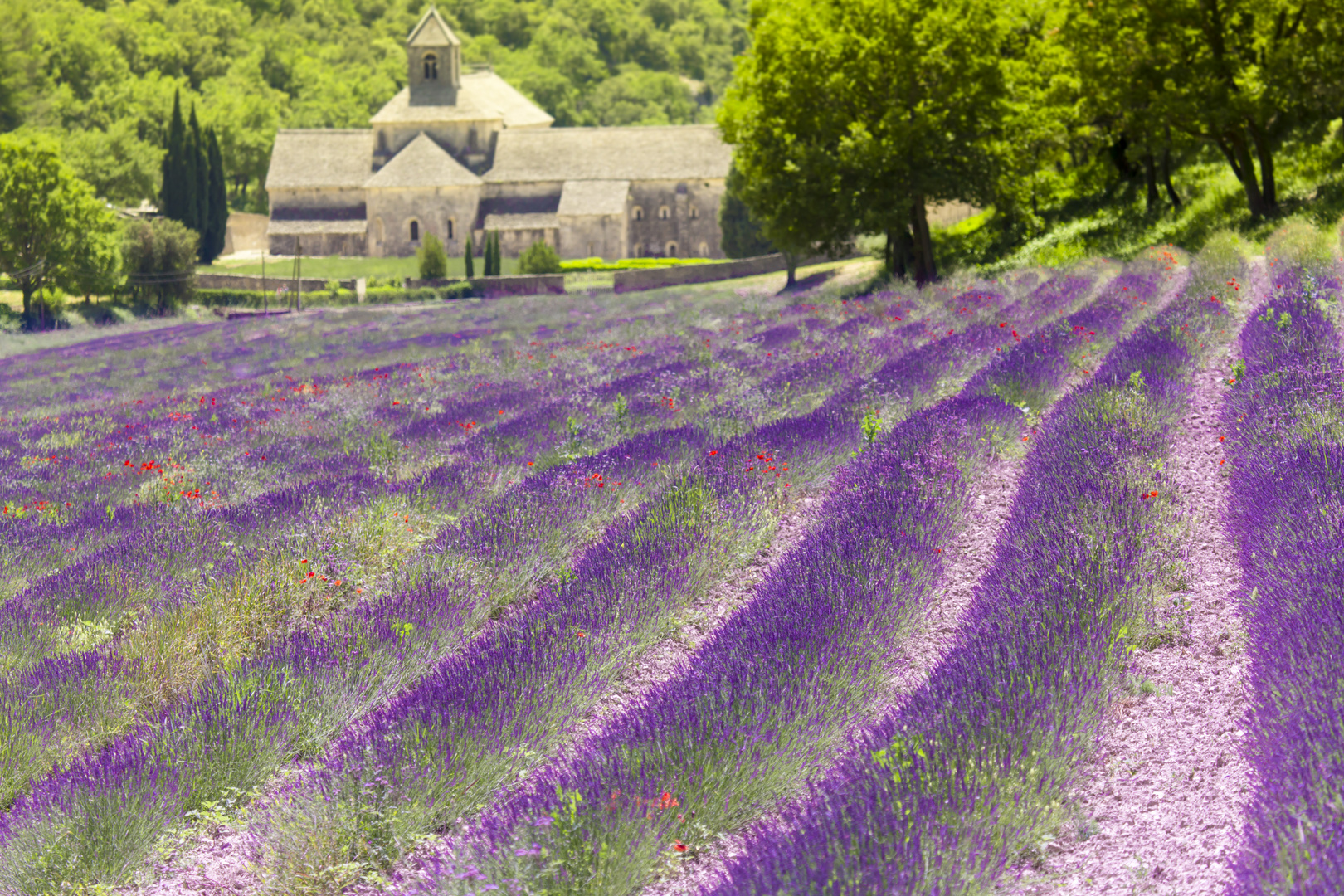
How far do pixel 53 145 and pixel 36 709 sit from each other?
5177cm

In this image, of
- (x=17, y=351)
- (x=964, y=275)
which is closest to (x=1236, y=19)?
(x=964, y=275)

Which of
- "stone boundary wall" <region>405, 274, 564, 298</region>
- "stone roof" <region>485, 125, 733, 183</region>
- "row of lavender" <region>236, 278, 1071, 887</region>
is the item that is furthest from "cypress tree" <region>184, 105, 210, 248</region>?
"row of lavender" <region>236, 278, 1071, 887</region>

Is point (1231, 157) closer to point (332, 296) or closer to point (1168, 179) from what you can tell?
point (1168, 179)

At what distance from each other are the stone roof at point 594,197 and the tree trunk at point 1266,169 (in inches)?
1892

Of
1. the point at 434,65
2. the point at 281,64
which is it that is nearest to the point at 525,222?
the point at 434,65

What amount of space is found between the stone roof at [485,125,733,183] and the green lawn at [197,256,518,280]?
7.46m

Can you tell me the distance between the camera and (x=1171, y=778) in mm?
3217

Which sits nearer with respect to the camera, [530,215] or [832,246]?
[832,246]

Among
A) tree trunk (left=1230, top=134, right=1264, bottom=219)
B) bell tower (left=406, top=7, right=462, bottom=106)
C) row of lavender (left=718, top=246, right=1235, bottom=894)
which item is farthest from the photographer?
bell tower (left=406, top=7, right=462, bottom=106)

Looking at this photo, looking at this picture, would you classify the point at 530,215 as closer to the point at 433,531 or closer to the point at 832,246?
the point at 832,246

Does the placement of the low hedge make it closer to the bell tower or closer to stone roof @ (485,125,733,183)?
stone roof @ (485,125,733,183)

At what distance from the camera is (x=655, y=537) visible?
545 cm

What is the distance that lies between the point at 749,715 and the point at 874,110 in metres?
23.6

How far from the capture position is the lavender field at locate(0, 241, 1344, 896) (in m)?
2.83
